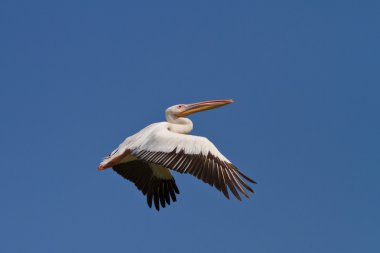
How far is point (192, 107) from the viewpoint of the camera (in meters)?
19.0

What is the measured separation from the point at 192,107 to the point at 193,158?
3.06 m

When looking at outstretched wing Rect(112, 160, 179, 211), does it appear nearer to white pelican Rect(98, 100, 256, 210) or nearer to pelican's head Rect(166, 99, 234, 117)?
white pelican Rect(98, 100, 256, 210)

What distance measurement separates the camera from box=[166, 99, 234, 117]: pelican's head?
18.6m

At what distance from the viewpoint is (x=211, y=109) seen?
19.2 metres

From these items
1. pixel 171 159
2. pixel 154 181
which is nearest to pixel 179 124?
pixel 154 181

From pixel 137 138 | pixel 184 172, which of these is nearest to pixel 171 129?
pixel 137 138

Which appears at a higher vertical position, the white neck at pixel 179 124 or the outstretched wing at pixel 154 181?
the white neck at pixel 179 124

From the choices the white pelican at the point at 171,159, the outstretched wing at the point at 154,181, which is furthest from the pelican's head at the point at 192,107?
the outstretched wing at the point at 154,181

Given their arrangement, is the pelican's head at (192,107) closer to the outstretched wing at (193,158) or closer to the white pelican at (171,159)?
the white pelican at (171,159)

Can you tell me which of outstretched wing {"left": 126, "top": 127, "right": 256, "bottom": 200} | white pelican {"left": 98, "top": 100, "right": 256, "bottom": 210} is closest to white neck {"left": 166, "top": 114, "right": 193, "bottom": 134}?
white pelican {"left": 98, "top": 100, "right": 256, "bottom": 210}

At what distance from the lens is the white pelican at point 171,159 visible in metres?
15.7

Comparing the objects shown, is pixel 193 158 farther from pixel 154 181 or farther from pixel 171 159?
pixel 154 181

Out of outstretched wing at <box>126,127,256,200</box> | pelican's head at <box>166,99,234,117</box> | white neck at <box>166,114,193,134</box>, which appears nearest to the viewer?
outstretched wing at <box>126,127,256,200</box>

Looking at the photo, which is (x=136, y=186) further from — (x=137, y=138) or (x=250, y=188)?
(x=250, y=188)
